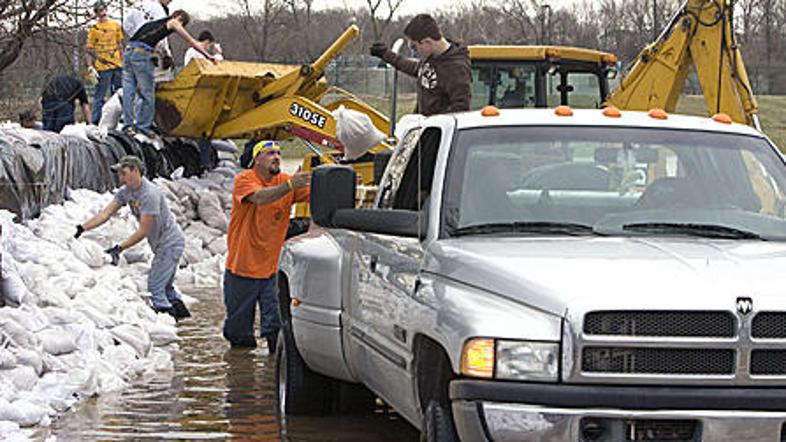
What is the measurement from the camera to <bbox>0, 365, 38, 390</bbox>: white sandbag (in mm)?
9802

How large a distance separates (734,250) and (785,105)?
6568 cm

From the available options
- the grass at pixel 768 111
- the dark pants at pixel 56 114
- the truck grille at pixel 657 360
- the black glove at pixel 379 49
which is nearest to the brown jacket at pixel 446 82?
the black glove at pixel 379 49

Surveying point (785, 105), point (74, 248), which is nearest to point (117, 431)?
point (74, 248)

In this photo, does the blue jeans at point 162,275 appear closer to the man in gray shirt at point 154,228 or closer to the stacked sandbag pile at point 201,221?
the man in gray shirt at point 154,228

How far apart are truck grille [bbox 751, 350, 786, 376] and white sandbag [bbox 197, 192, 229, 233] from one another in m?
16.5

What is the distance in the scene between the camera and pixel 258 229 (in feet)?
42.5

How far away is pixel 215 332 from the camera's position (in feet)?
46.6

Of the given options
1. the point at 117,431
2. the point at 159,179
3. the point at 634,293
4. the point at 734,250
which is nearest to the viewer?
the point at 634,293

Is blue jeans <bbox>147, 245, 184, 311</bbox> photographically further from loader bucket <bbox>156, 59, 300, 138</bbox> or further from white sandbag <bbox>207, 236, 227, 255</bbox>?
loader bucket <bbox>156, 59, 300, 138</bbox>

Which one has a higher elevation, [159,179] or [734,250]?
[734,250]

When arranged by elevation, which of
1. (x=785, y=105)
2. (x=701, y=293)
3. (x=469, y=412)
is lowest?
(x=785, y=105)

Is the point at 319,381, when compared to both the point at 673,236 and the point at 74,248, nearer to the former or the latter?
the point at 673,236

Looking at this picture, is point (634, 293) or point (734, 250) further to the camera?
point (734, 250)

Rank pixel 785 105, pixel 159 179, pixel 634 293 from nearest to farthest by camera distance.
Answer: pixel 634 293
pixel 159 179
pixel 785 105
